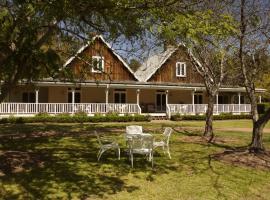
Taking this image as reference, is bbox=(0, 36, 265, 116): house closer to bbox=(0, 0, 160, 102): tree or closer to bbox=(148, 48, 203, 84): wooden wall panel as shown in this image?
bbox=(148, 48, 203, 84): wooden wall panel

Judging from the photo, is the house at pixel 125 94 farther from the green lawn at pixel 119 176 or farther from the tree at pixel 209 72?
the green lawn at pixel 119 176

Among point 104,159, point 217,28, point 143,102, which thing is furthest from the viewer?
point 143,102

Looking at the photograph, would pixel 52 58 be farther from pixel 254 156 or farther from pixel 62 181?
pixel 254 156

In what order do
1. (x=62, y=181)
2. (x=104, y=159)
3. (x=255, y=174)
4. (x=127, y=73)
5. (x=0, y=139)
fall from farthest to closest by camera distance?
(x=127, y=73), (x=0, y=139), (x=104, y=159), (x=255, y=174), (x=62, y=181)

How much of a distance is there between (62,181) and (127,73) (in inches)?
1135

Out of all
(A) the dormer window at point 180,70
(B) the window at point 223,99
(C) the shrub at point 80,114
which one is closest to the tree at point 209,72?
(C) the shrub at point 80,114

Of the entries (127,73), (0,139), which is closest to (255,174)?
(0,139)

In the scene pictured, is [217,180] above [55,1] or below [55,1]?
below

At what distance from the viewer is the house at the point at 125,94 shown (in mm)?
33781

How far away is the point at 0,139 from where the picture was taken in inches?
711

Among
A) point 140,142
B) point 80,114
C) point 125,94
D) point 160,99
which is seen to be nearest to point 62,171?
point 140,142

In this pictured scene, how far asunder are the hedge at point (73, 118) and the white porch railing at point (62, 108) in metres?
1.45

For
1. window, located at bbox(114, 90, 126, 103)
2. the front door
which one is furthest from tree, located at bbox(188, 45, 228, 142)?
the front door

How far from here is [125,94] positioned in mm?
40844
